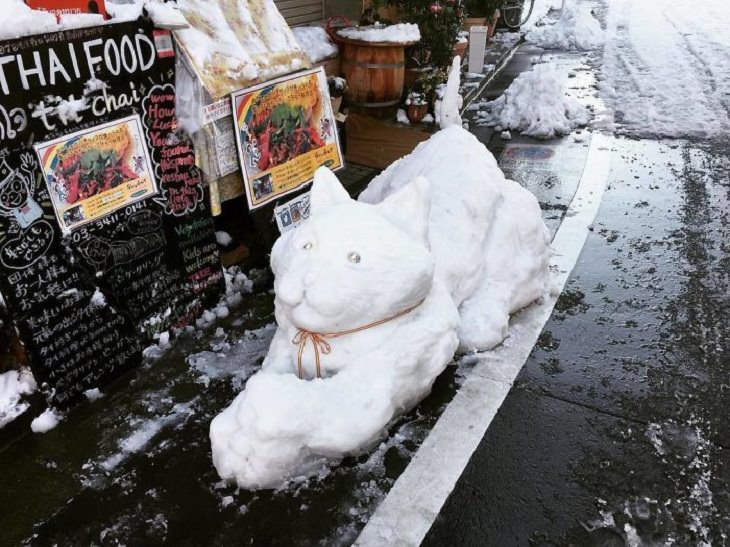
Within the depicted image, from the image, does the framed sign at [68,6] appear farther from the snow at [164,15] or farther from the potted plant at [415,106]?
the potted plant at [415,106]

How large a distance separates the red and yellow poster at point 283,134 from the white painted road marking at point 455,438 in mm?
2019

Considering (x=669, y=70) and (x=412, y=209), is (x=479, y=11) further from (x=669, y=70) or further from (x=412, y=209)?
(x=412, y=209)

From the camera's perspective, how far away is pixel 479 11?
1355 centimetres

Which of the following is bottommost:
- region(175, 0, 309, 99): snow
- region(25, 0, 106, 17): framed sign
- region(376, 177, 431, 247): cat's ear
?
region(376, 177, 431, 247): cat's ear

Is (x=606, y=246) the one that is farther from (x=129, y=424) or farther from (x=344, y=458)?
(x=129, y=424)

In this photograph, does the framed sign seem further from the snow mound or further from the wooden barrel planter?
the wooden barrel planter

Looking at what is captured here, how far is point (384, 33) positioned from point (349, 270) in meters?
5.95

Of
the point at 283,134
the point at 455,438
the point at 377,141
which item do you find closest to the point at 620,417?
the point at 455,438

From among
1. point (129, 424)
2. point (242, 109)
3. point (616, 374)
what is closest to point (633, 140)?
Result: point (616, 374)

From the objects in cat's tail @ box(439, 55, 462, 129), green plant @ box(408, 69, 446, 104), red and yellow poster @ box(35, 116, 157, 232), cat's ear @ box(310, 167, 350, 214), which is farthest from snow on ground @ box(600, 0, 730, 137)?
red and yellow poster @ box(35, 116, 157, 232)

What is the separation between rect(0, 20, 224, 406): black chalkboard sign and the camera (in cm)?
325

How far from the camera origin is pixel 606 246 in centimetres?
584

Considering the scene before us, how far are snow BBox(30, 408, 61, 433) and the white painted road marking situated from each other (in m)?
1.95

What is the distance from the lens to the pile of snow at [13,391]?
352 centimetres
